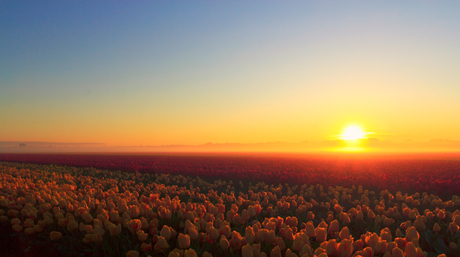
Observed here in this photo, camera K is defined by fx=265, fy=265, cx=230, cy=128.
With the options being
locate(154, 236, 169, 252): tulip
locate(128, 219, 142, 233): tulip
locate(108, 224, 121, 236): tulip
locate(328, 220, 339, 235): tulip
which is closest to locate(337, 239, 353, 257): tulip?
locate(328, 220, 339, 235): tulip

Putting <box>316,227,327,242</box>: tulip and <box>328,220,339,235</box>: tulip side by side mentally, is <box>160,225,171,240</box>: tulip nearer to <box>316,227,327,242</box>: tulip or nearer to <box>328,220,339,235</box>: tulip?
<box>316,227,327,242</box>: tulip

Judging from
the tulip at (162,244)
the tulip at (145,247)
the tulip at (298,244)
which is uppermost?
the tulip at (298,244)

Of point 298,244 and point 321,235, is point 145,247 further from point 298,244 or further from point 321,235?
point 321,235

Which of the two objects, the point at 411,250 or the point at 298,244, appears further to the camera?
the point at 298,244

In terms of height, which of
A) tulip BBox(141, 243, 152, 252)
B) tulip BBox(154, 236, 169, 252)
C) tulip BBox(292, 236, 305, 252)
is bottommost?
tulip BBox(141, 243, 152, 252)

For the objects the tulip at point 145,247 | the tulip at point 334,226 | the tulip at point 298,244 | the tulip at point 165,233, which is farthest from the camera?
the tulip at point 334,226

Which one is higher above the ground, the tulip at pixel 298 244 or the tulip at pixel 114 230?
the tulip at pixel 298 244

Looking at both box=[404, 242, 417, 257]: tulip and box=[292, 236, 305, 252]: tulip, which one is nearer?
box=[404, 242, 417, 257]: tulip

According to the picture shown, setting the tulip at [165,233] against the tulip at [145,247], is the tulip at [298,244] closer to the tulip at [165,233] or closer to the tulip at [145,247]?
the tulip at [165,233]

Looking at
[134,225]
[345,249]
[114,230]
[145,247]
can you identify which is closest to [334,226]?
[345,249]

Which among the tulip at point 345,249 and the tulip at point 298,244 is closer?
the tulip at point 345,249

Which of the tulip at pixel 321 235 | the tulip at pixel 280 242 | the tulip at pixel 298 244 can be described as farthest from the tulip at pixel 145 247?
the tulip at pixel 321 235

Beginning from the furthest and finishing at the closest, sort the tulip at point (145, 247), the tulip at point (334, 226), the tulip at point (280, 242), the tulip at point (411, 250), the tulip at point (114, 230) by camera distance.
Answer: the tulip at point (334, 226) < the tulip at point (114, 230) < the tulip at point (145, 247) < the tulip at point (280, 242) < the tulip at point (411, 250)
